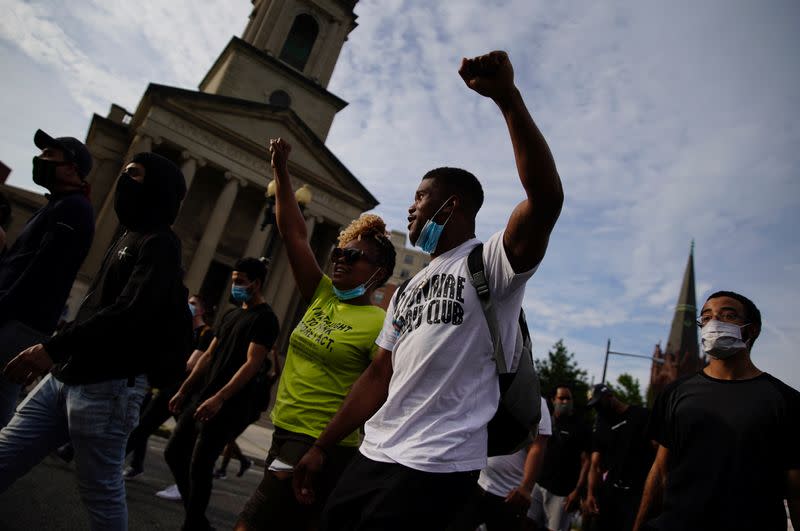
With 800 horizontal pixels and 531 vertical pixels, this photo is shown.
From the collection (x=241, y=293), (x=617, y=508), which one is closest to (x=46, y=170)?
(x=241, y=293)

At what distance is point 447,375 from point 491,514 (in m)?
3.13

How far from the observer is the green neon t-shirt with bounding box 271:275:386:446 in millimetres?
2932

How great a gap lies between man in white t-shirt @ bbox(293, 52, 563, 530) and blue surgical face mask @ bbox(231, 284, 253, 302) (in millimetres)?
2745

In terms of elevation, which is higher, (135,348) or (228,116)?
(228,116)

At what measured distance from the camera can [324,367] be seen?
3.02 metres

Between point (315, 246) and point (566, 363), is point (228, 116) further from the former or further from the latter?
point (566, 363)

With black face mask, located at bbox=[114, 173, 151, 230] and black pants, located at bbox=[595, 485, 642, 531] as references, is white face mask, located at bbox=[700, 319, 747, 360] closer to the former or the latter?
black pants, located at bbox=[595, 485, 642, 531]

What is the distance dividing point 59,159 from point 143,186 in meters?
1.08

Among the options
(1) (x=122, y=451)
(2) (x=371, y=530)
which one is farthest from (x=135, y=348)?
(2) (x=371, y=530)

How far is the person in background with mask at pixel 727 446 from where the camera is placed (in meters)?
2.78

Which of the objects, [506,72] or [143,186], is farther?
[143,186]

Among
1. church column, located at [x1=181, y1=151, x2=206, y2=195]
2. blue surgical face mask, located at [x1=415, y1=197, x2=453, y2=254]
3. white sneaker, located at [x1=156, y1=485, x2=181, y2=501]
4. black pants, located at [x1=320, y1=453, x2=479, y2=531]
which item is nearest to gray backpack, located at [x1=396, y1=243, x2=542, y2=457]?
black pants, located at [x1=320, y1=453, x2=479, y2=531]

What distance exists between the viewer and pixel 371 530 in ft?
5.65

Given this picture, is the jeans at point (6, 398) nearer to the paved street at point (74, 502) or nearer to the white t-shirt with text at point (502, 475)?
the paved street at point (74, 502)
